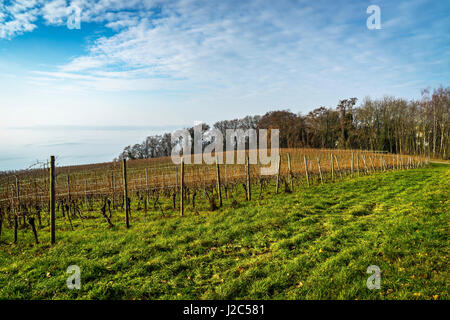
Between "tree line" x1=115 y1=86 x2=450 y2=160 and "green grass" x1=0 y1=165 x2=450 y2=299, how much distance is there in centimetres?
3816

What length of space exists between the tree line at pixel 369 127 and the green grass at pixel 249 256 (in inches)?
1502

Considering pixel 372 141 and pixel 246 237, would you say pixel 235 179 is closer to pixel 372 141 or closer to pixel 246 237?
pixel 246 237

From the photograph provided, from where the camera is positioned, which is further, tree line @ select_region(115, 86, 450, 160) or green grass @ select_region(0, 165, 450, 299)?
tree line @ select_region(115, 86, 450, 160)

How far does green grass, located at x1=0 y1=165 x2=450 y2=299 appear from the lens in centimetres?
415

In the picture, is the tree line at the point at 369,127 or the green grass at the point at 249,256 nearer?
the green grass at the point at 249,256

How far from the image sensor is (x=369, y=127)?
4844 cm

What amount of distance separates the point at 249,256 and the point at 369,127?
5123cm

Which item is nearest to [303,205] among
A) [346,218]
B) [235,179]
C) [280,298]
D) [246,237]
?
[346,218]

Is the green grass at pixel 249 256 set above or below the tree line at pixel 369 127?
below

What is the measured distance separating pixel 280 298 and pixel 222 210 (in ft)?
19.8

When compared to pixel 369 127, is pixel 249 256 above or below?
below

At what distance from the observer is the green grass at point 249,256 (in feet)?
13.6

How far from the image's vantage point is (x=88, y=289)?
175 inches

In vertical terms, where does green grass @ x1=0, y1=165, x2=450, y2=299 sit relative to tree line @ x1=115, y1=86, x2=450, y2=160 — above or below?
below
